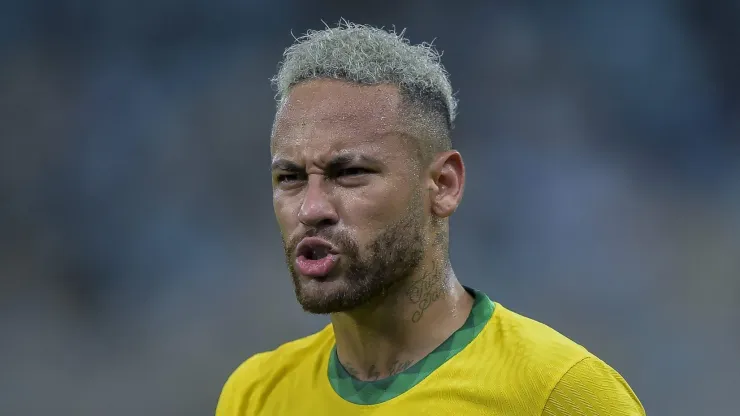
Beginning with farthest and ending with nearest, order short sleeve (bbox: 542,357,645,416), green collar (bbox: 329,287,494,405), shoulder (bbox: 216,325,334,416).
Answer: shoulder (bbox: 216,325,334,416), green collar (bbox: 329,287,494,405), short sleeve (bbox: 542,357,645,416)

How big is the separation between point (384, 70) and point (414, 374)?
0.49 metres

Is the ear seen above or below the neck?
above

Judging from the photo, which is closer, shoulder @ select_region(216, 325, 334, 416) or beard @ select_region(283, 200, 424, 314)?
beard @ select_region(283, 200, 424, 314)

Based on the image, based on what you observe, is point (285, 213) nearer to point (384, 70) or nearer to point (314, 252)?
point (314, 252)

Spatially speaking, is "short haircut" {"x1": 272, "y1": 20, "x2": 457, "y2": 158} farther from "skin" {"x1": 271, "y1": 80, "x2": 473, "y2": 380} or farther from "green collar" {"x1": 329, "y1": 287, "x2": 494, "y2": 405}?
"green collar" {"x1": 329, "y1": 287, "x2": 494, "y2": 405}

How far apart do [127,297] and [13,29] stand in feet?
2.72

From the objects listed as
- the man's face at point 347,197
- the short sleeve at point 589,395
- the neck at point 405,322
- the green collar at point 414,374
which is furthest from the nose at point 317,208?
the short sleeve at point 589,395

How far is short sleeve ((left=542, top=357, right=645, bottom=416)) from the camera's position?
1.18 meters

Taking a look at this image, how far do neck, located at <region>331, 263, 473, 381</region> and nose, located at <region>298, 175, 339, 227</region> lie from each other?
17 centimetres

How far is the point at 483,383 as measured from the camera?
1230 mm

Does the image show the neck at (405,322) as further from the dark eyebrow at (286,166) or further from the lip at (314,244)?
the dark eyebrow at (286,166)

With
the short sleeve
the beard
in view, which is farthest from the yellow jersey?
the beard

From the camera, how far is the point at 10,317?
2.27 metres

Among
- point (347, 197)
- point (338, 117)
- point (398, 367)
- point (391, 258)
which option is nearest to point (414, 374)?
point (398, 367)
